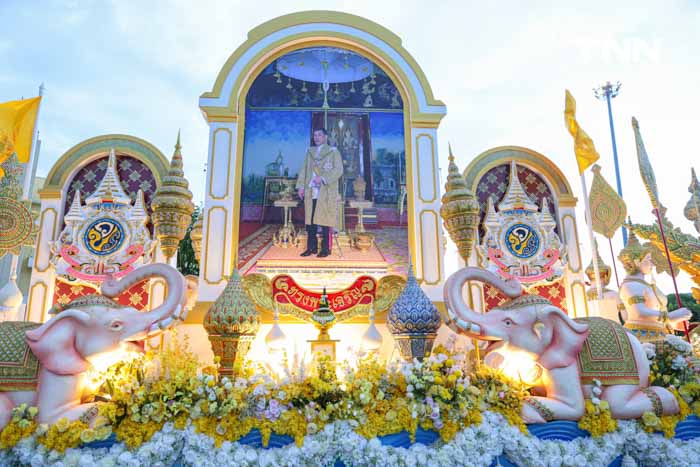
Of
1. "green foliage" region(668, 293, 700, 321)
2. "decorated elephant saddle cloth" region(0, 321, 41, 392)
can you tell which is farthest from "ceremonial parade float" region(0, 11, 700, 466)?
"green foliage" region(668, 293, 700, 321)

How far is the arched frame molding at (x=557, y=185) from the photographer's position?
7.66m

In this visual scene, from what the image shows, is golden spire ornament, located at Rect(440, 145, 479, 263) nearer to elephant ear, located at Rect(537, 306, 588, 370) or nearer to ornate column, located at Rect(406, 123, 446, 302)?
ornate column, located at Rect(406, 123, 446, 302)

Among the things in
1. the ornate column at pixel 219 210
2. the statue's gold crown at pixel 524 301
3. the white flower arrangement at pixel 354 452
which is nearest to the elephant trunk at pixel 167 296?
the white flower arrangement at pixel 354 452

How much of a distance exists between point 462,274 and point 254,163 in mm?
3419

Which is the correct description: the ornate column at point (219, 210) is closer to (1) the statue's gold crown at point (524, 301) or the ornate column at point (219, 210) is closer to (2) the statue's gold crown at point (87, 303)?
(2) the statue's gold crown at point (87, 303)

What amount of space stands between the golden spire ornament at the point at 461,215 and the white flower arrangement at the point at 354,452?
259 cm

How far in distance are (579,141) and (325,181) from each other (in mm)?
3070

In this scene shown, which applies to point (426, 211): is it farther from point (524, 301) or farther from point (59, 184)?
point (59, 184)

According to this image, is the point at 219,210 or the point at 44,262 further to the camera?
the point at 44,262

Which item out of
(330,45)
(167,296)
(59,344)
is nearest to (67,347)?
(59,344)

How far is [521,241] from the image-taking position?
759cm

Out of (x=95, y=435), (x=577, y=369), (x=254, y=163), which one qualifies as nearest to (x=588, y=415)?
(x=577, y=369)

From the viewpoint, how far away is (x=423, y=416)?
304cm

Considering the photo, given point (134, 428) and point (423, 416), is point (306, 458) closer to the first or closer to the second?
point (423, 416)
